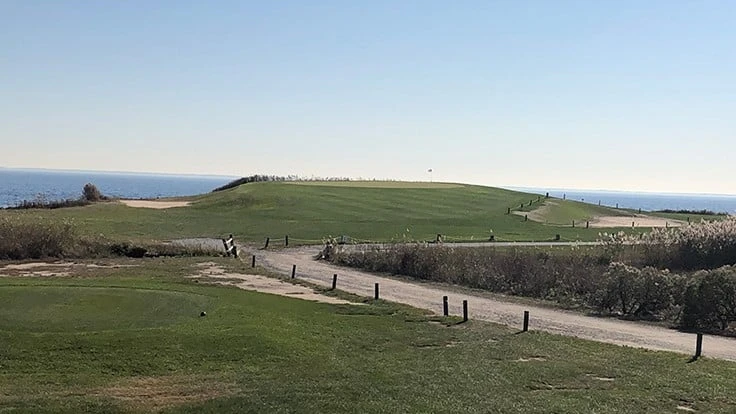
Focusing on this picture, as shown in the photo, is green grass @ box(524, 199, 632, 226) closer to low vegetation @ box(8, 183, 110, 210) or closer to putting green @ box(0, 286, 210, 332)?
low vegetation @ box(8, 183, 110, 210)

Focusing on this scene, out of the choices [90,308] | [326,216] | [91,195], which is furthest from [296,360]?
[91,195]

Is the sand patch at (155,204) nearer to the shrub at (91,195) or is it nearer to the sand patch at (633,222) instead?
the shrub at (91,195)

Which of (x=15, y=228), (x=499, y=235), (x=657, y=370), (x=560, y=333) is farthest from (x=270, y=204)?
(x=657, y=370)

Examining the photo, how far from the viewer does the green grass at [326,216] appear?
55812 mm

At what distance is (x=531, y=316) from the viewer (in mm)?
26469

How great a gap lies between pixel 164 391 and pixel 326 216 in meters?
55.8

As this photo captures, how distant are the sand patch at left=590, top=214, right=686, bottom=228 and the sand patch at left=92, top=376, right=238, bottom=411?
64.6 meters

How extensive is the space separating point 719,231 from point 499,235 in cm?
2047

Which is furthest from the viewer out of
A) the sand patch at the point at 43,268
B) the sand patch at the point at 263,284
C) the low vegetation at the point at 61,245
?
the low vegetation at the point at 61,245

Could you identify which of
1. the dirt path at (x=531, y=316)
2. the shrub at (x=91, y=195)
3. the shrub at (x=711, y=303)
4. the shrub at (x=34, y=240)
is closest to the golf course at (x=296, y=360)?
the dirt path at (x=531, y=316)

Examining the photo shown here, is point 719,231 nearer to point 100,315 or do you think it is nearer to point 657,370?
point 657,370

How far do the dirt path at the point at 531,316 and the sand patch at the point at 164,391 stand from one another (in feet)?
39.9

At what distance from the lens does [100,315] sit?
734 inches

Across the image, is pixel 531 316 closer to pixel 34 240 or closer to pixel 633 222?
pixel 34 240
